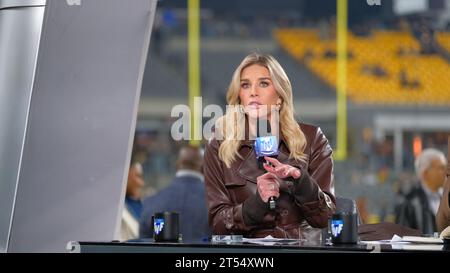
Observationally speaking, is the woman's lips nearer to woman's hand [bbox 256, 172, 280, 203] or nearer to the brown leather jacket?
the brown leather jacket

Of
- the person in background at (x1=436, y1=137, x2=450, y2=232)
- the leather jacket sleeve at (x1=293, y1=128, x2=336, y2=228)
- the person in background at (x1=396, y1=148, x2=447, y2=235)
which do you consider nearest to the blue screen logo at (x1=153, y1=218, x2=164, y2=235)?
the leather jacket sleeve at (x1=293, y1=128, x2=336, y2=228)

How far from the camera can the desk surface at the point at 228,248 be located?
8.46ft

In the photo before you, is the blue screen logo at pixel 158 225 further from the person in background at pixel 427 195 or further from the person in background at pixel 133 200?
the person in background at pixel 427 195

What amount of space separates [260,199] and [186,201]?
2.23 m

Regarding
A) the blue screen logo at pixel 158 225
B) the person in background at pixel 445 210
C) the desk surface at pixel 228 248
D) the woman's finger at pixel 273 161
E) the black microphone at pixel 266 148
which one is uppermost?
the black microphone at pixel 266 148

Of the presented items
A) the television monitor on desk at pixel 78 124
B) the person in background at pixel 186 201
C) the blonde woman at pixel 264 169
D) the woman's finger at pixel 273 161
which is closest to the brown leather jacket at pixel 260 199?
the blonde woman at pixel 264 169

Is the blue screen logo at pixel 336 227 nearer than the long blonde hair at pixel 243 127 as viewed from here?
Yes

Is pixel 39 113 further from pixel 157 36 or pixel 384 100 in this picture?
pixel 384 100

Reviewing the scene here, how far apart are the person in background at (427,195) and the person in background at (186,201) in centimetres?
164

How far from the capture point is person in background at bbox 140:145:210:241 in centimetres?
529

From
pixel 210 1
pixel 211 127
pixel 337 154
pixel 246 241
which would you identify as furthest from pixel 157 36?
pixel 246 241

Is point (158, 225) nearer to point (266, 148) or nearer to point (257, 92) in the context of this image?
point (266, 148)

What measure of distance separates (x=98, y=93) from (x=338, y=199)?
949 mm

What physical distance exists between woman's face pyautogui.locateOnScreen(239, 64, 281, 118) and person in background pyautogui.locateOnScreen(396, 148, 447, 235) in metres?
3.12
